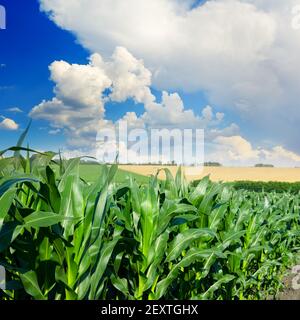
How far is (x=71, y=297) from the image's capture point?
194 centimetres

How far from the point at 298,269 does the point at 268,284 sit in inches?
52.5

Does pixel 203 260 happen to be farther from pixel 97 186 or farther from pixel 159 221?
pixel 97 186

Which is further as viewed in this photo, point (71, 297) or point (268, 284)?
point (268, 284)

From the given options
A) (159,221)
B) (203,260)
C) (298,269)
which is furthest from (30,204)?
(298,269)

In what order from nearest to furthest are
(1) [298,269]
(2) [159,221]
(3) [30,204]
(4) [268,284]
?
(3) [30,204]
(2) [159,221]
(4) [268,284]
(1) [298,269]
